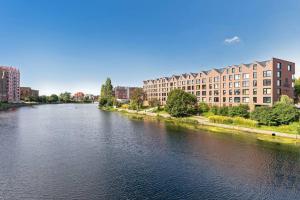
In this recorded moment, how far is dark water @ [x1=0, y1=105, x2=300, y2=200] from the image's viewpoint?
19297mm

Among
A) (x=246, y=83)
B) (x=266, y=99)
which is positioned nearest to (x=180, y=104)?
(x=246, y=83)

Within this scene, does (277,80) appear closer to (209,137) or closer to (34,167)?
(209,137)

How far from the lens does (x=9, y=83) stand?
15688 cm

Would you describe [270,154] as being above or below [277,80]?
below

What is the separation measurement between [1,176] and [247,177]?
84.7 ft

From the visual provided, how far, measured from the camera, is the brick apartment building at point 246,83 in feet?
207

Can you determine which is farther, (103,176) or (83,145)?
(83,145)

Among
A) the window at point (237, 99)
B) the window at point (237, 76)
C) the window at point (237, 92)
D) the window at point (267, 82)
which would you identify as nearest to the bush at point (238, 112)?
the window at point (267, 82)

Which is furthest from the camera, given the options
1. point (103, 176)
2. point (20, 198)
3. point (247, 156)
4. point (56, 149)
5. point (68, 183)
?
point (56, 149)

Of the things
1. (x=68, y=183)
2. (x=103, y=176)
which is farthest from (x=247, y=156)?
(x=68, y=183)

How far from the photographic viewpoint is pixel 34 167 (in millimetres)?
24750

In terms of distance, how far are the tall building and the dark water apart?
136 meters

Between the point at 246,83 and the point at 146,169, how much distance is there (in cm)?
5670

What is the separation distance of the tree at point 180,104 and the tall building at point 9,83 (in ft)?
430
